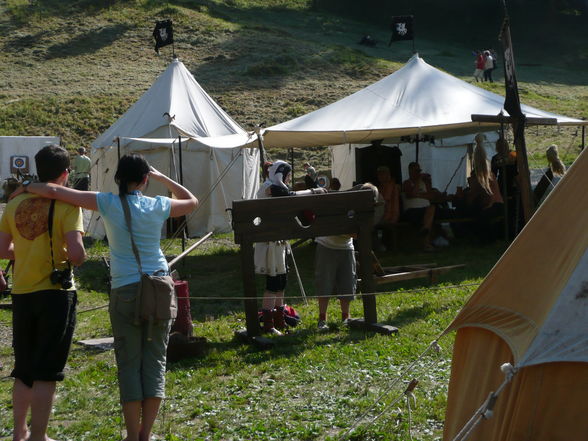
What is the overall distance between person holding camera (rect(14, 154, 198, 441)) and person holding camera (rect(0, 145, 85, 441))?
0.35 feet

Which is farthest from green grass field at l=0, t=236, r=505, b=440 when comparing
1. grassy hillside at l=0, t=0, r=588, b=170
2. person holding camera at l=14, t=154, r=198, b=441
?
grassy hillside at l=0, t=0, r=588, b=170

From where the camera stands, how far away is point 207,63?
130ft

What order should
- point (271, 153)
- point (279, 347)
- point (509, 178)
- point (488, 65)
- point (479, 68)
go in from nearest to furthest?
1. point (279, 347)
2. point (509, 178)
3. point (271, 153)
4. point (488, 65)
5. point (479, 68)

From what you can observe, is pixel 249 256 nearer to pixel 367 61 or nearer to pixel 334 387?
pixel 334 387

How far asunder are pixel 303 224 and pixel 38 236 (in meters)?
3.04

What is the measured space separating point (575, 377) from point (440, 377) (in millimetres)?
2248

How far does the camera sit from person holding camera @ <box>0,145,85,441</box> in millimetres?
4281

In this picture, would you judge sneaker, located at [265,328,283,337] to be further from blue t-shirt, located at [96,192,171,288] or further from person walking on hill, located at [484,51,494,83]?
person walking on hill, located at [484,51,494,83]

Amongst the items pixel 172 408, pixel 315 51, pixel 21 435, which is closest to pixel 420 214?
pixel 172 408

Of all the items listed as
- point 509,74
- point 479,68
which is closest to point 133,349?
point 509,74

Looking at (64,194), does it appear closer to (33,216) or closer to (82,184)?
(33,216)

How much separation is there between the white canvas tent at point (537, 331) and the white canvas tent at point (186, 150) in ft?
39.8

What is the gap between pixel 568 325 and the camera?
3334 millimetres

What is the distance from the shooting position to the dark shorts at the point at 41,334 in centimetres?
428
